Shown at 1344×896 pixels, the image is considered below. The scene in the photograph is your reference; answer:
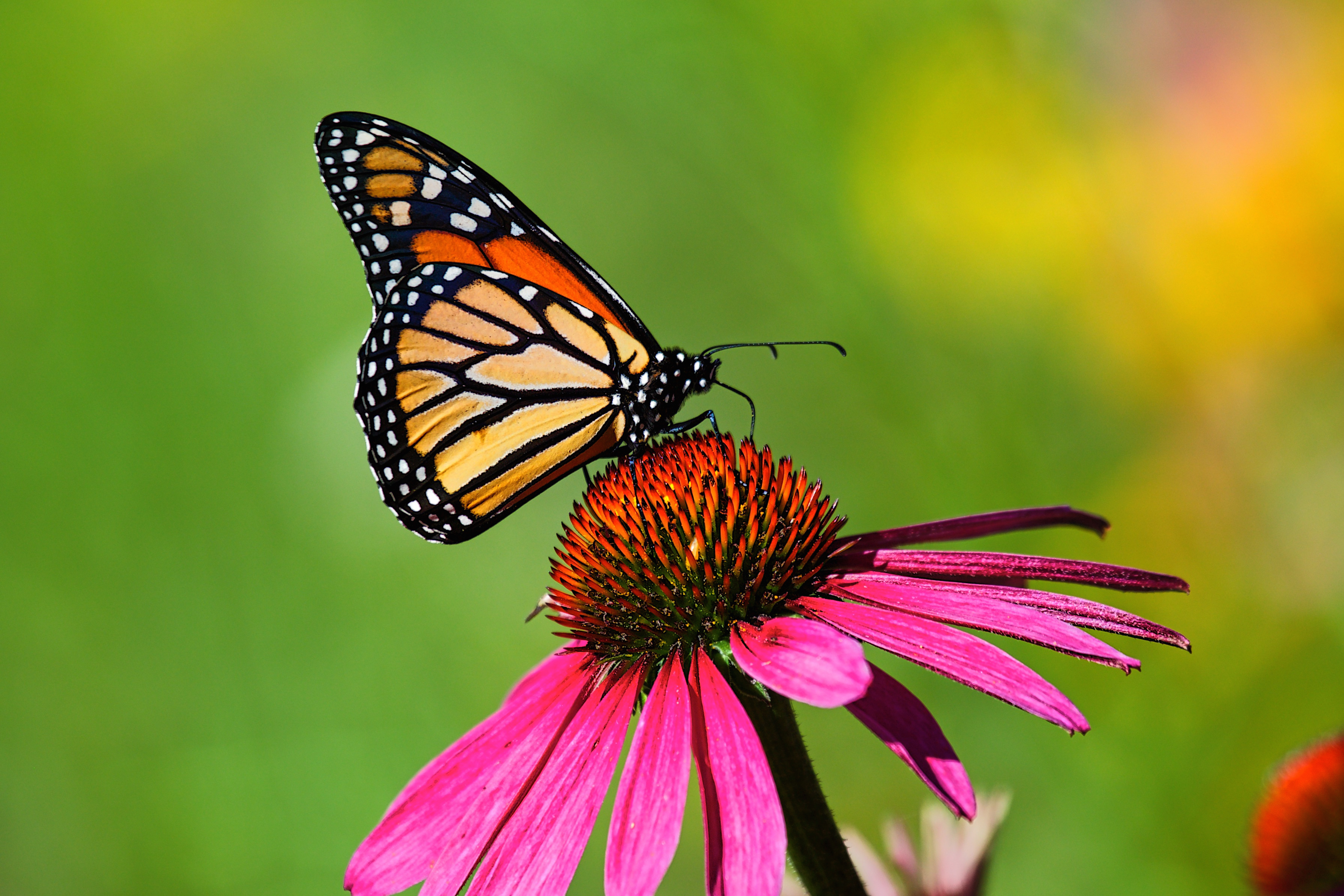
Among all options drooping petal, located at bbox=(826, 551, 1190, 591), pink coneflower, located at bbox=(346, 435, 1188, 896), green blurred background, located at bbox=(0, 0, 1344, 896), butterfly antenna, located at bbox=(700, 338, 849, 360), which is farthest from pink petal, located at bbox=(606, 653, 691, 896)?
green blurred background, located at bbox=(0, 0, 1344, 896)

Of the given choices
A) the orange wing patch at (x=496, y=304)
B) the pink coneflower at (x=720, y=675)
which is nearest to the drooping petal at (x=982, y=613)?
the pink coneflower at (x=720, y=675)

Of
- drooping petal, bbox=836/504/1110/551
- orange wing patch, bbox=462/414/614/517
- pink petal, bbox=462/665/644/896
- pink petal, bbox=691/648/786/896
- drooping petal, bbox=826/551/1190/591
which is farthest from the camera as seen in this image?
orange wing patch, bbox=462/414/614/517

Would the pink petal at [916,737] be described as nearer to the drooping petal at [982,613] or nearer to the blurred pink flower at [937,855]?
the drooping petal at [982,613]

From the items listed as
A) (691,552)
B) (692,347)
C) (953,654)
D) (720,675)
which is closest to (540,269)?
(691,552)

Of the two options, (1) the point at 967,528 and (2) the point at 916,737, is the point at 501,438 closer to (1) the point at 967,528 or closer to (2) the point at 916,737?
(1) the point at 967,528

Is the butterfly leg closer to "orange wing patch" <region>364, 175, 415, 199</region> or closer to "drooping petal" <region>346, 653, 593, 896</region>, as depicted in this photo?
"drooping petal" <region>346, 653, 593, 896</region>

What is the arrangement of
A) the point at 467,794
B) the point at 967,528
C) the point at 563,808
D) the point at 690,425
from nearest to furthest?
the point at 563,808 < the point at 467,794 < the point at 967,528 < the point at 690,425

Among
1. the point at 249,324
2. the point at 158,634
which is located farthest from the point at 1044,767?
the point at 249,324
